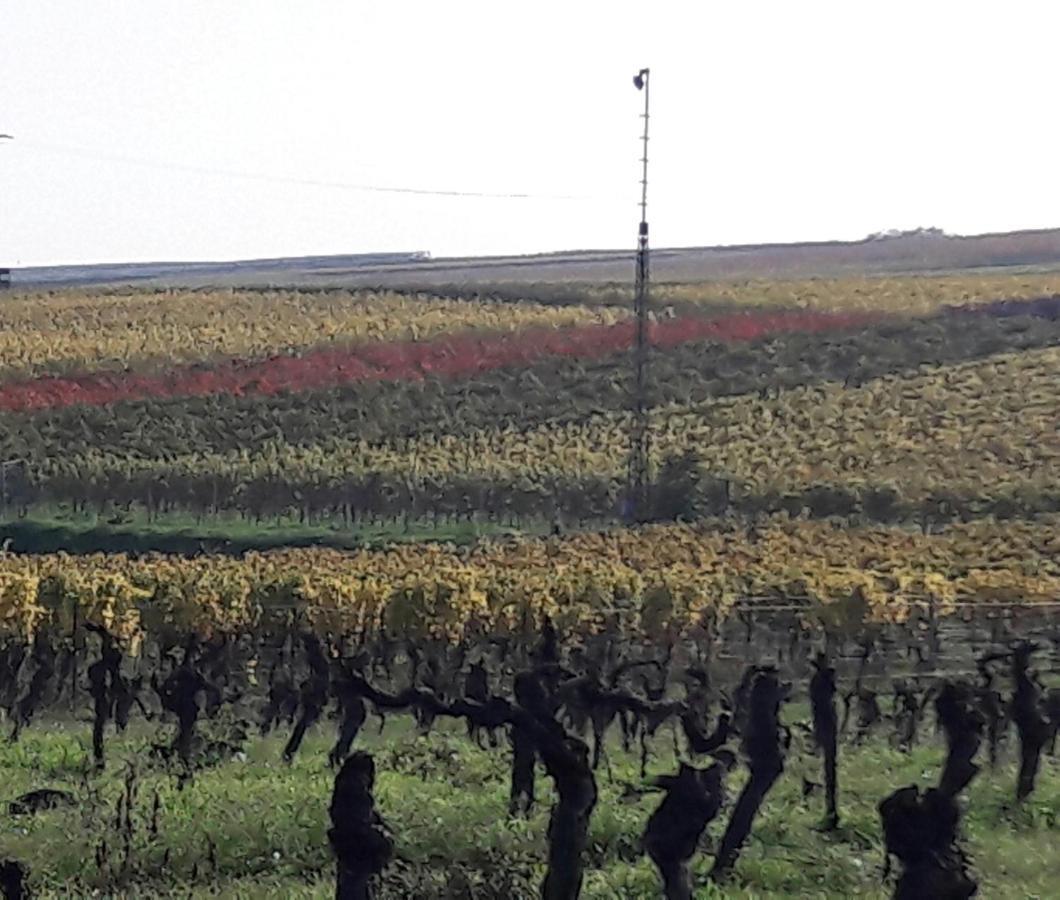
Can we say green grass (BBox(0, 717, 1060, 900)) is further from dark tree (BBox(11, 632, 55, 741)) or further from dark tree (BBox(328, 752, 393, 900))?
dark tree (BBox(11, 632, 55, 741))

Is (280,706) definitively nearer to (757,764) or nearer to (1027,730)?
(1027,730)

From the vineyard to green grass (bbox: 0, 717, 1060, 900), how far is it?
46 mm

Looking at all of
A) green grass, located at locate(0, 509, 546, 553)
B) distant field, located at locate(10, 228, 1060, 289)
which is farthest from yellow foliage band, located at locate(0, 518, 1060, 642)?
distant field, located at locate(10, 228, 1060, 289)

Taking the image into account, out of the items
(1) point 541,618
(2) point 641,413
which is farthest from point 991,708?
(2) point 641,413

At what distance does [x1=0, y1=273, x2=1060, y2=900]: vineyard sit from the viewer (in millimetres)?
12945

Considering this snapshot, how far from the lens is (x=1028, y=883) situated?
43.0 feet

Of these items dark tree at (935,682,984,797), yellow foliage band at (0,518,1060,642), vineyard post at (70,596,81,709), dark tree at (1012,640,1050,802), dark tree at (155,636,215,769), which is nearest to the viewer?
dark tree at (935,682,984,797)

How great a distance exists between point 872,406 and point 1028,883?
4030 centimetres

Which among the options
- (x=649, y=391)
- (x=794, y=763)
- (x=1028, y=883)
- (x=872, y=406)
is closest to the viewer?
(x=1028, y=883)

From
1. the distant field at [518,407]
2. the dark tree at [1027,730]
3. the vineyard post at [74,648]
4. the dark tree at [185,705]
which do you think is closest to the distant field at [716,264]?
the distant field at [518,407]

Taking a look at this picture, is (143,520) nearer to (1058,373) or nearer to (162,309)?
(1058,373)

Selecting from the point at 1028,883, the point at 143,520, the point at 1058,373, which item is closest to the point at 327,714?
the point at 1028,883

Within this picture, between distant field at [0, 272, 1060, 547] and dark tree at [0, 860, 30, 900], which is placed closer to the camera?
dark tree at [0, 860, 30, 900]

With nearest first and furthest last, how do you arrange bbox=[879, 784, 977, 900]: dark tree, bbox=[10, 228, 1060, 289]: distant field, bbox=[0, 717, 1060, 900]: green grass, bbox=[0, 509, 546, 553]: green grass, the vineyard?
bbox=[879, 784, 977, 900]: dark tree, bbox=[0, 717, 1060, 900]: green grass, the vineyard, bbox=[0, 509, 546, 553]: green grass, bbox=[10, 228, 1060, 289]: distant field
